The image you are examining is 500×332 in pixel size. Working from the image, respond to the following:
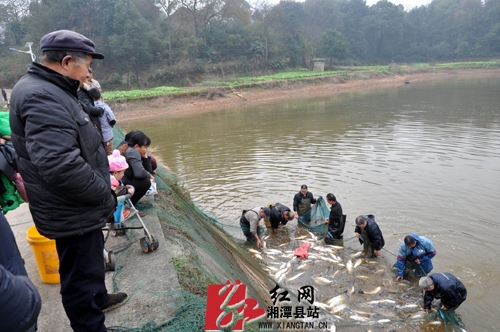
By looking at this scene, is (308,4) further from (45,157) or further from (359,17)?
(45,157)

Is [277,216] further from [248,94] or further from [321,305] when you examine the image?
[248,94]

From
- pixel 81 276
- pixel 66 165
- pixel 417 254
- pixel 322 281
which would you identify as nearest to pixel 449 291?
pixel 417 254

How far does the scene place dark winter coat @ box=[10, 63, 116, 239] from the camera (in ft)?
6.59

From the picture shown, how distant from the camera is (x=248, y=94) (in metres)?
37.7

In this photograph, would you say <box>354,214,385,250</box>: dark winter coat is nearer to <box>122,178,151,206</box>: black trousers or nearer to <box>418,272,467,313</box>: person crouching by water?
<box>418,272,467,313</box>: person crouching by water

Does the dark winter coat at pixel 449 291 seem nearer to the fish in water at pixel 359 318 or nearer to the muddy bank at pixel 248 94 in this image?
the fish in water at pixel 359 318

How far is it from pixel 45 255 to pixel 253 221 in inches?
186

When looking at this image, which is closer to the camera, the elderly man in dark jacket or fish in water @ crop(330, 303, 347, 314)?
the elderly man in dark jacket

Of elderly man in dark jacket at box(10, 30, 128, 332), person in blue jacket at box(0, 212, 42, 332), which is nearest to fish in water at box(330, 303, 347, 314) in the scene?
elderly man in dark jacket at box(10, 30, 128, 332)

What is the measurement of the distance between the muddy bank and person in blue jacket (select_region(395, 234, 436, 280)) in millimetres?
26672

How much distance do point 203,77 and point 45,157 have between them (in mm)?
47603

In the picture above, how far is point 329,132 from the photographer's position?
61.9 feet

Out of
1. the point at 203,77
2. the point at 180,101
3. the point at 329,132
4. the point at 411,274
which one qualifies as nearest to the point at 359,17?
the point at 203,77

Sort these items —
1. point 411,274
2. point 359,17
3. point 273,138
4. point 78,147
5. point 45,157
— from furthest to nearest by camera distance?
point 359,17
point 273,138
point 411,274
point 78,147
point 45,157
